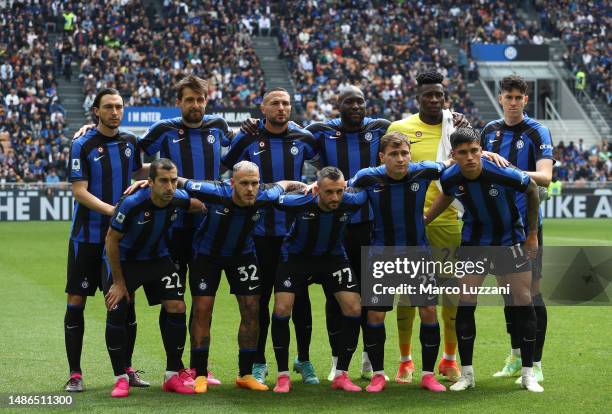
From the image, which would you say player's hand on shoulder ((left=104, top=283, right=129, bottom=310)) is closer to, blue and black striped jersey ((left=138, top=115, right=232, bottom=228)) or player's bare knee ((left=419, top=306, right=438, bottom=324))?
blue and black striped jersey ((left=138, top=115, right=232, bottom=228))

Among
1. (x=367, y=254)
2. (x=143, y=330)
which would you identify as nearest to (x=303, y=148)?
(x=367, y=254)

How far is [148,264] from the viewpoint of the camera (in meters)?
7.90

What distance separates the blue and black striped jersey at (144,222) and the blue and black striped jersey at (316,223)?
33.4 inches

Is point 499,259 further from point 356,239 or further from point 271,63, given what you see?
point 271,63

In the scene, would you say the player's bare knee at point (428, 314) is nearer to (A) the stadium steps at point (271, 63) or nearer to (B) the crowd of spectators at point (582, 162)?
(B) the crowd of spectators at point (582, 162)

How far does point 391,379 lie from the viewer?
842 cm

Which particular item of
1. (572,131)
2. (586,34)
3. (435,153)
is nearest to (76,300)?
(435,153)

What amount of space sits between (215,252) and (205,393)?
111 centimetres

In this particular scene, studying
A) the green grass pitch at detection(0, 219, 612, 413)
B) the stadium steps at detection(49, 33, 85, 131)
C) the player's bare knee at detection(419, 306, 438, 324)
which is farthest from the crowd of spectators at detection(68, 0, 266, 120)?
the player's bare knee at detection(419, 306, 438, 324)

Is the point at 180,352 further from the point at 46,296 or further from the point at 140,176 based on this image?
the point at 46,296

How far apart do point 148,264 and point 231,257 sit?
67cm

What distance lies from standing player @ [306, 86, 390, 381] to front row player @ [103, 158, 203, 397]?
129 centimetres

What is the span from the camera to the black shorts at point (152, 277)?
7.84 metres

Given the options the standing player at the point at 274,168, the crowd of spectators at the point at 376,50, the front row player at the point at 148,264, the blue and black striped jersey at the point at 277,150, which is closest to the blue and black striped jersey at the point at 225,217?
the front row player at the point at 148,264
